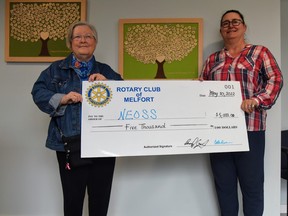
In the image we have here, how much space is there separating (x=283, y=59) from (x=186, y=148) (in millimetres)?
1513

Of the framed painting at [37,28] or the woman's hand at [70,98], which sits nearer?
the woman's hand at [70,98]

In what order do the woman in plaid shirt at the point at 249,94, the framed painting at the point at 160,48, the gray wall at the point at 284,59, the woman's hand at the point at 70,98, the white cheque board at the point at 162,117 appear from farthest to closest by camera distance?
1. the gray wall at the point at 284,59
2. the framed painting at the point at 160,48
3. the woman in plaid shirt at the point at 249,94
4. the white cheque board at the point at 162,117
5. the woman's hand at the point at 70,98

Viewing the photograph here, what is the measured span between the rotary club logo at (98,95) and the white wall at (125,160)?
1.81 ft

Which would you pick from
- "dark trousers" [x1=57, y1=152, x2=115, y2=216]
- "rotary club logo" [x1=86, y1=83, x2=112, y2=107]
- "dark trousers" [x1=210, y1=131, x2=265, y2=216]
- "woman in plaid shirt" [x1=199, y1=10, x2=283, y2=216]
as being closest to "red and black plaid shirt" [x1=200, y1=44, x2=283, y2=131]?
"woman in plaid shirt" [x1=199, y1=10, x2=283, y2=216]

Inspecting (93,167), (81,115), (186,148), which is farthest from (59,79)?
(186,148)

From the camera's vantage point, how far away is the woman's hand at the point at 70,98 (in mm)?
1299

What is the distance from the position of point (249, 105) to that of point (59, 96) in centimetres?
101

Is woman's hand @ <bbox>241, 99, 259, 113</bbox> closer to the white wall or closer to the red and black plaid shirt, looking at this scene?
the red and black plaid shirt

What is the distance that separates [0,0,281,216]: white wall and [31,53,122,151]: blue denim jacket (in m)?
0.58

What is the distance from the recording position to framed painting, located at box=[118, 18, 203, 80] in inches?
74.2

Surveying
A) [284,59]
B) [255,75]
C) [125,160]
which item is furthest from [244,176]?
[284,59]

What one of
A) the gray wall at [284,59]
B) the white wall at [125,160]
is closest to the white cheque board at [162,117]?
the white wall at [125,160]

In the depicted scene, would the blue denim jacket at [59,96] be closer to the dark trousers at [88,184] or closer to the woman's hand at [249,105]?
the dark trousers at [88,184]

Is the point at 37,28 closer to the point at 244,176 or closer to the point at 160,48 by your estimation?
the point at 160,48
